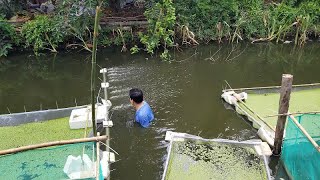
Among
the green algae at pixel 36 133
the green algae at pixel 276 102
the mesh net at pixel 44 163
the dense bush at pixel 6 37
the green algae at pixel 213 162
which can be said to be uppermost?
the dense bush at pixel 6 37

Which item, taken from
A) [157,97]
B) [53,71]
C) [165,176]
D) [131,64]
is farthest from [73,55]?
[165,176]

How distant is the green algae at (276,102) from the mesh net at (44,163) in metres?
4.42

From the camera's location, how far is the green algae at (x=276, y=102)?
8.30 m

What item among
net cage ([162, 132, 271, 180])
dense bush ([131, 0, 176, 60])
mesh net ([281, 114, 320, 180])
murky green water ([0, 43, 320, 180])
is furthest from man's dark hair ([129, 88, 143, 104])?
dense bush ([131, 0, 176, 60])

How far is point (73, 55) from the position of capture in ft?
A: 43.2

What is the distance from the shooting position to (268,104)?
28.4ft

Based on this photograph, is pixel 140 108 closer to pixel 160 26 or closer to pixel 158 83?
pixel 158 83

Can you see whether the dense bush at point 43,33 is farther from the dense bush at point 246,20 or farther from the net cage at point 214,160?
the net cage at point 214,160

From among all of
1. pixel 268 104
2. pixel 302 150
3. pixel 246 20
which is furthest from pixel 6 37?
pixel 302 150

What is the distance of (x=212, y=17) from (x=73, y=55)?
539 centimetres

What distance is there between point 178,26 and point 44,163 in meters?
9.50

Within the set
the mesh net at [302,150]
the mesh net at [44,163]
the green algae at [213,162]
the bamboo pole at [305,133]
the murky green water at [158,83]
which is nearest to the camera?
the mesh net at [44,163]

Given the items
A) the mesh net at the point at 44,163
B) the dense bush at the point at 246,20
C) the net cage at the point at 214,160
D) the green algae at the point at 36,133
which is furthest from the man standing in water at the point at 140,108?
the dense bush at the point at 246,20

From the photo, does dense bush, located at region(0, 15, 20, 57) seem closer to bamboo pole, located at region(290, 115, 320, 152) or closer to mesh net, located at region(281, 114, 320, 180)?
mesh net, located at region(281, 114, 320, 180)
